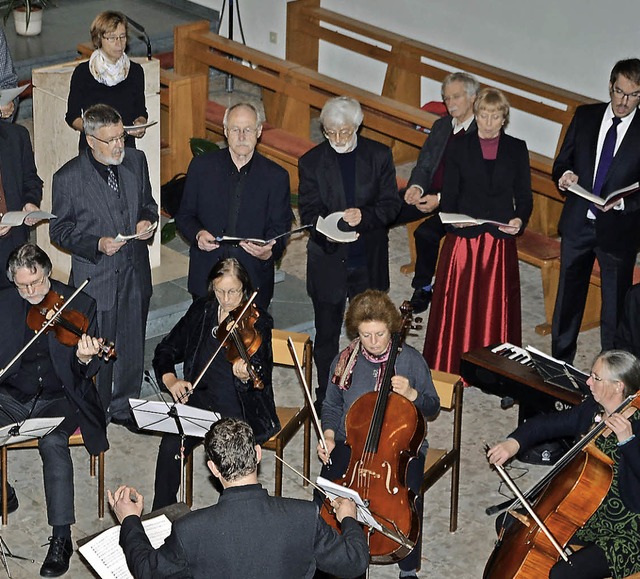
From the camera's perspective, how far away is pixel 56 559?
532cm

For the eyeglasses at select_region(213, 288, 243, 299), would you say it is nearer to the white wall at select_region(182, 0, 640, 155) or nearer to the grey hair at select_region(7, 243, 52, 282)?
the grey hair at select_region(7, 243, 52, 282)

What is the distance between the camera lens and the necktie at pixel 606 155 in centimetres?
633

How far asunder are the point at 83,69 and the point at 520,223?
246cm

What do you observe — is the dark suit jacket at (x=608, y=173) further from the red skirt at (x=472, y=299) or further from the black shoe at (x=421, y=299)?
the black shoe at (x=421, y=299)

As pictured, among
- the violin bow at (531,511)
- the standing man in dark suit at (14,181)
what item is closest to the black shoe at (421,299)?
the standing man in dark suit at (14,181)

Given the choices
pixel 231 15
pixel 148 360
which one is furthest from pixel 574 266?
pixel 231 15

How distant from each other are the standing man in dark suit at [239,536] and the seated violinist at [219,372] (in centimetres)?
133

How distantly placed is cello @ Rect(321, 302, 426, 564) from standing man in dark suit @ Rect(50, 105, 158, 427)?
1.47 metres

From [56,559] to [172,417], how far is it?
2.76ft

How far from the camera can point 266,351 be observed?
5.47 m

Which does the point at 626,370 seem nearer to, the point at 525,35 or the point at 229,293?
the point at 229,293

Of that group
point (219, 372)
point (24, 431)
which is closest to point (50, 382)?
point (24, 431)

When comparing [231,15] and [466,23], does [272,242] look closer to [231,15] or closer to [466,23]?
[466,23]

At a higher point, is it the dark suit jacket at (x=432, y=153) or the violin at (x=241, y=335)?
the dark suit jacket at (x=432, y=153)
